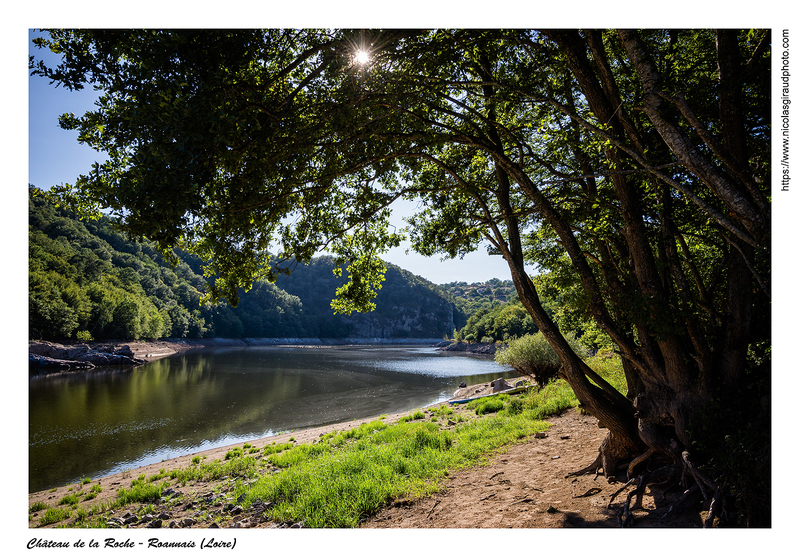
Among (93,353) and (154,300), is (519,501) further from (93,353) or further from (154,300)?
(154,300)

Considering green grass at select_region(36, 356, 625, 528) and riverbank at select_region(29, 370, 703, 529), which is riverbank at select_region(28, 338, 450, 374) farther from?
green grass at select_region(36, 356, 625, 528)

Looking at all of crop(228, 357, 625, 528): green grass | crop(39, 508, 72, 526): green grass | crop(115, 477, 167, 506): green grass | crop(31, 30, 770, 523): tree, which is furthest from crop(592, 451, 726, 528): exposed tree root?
crop(39, 508, 72, 526): green grass

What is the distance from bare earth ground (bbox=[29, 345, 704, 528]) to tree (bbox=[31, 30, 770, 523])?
0.58 metres

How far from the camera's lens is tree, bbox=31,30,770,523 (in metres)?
3.23

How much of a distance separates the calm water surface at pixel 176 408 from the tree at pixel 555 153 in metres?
11.3

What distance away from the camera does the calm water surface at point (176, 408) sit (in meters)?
12.6

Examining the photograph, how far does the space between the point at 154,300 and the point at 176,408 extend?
57554 millimetres

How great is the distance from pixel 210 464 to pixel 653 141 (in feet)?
39.6

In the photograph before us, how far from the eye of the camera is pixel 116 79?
332cm

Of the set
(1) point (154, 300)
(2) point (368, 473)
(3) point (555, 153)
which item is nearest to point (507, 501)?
(2) point (368, 473)

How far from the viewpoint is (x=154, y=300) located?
66688 millimetres

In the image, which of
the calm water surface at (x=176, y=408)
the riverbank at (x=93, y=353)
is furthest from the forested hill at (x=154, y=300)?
the calm water surface at (x=176, y=408)

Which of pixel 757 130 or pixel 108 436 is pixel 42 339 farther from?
pixel 757 130

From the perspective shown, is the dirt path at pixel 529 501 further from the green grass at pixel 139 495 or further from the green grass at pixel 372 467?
the green grass at pixel 139 495
